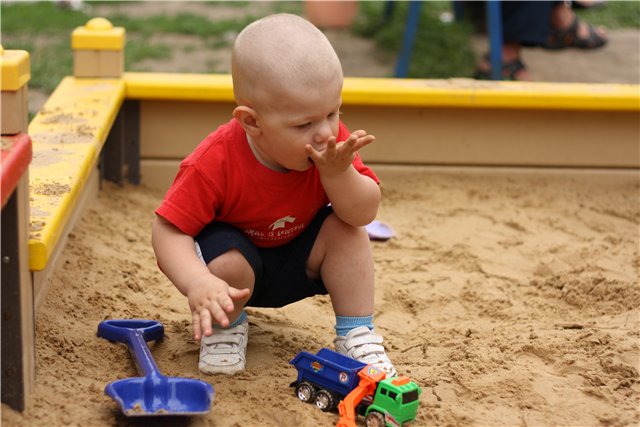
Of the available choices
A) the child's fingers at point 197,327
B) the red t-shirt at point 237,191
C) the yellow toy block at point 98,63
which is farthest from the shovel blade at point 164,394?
the yellow toy block at point 98,63

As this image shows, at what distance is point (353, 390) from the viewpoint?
180 cm

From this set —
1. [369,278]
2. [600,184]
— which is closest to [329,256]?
[369,278]

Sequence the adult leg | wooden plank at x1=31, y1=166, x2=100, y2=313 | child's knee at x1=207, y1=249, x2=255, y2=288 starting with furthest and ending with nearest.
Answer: the adult leg < wooden plank at x1=31, y1=166, x2=100, y2=313 < child's knee at x1=207, y1=249, x2=255, y2=288

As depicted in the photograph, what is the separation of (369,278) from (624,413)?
54 centimetres

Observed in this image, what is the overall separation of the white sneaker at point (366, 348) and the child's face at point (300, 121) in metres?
0.36

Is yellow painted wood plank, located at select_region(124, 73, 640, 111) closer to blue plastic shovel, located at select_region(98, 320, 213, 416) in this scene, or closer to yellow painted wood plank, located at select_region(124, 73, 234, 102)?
yellow painted wood plank, located at select_region(124, 73, 234, 102)

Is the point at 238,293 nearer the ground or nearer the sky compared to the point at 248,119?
nearer the ground

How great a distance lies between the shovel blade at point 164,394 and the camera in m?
1.74

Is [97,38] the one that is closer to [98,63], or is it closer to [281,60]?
[98,63]

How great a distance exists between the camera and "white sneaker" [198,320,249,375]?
199 cm

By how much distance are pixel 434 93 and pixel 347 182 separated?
145cm

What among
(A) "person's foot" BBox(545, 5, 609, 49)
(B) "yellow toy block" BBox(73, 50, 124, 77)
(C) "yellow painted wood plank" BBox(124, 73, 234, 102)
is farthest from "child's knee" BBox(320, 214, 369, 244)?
(A) "person's foot" BBox(545, 5, 609, 49)

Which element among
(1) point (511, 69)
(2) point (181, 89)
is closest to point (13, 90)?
(2) point (181, 89)

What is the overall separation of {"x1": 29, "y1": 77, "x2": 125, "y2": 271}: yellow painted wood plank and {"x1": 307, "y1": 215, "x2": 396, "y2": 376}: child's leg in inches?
20.1
